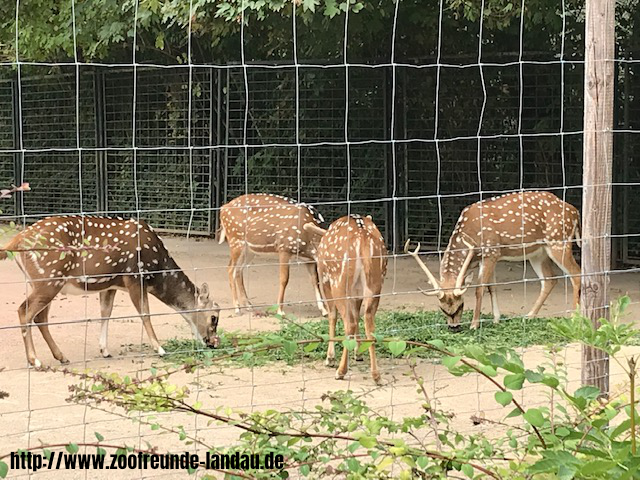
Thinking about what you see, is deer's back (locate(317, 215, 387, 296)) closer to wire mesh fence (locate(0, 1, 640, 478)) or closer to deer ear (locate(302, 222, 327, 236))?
wire mesh fence (locate(0, 1, 640, 478))

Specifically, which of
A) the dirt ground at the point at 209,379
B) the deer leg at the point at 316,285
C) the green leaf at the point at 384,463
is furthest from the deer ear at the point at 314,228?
the green leaf at the point at 384,463

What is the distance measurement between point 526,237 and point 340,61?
591 centimetres

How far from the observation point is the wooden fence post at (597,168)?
4.73m

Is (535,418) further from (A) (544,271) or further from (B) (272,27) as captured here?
(B) (272,27)

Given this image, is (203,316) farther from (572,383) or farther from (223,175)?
(223,175)

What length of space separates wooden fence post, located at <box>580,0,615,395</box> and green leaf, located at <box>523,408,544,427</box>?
2.53 metres

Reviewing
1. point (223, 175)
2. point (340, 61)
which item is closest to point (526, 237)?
point (340, 61)

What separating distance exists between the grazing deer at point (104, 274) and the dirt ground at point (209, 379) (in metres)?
0.23

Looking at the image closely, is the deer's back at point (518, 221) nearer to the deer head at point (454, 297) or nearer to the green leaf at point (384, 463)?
the deer head at point (454, 297)

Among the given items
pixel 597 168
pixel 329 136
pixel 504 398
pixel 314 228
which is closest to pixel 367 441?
pixel 504 398

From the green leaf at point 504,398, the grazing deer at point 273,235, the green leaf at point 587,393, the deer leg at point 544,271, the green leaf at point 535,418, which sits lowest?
the deer leg at point 544,271

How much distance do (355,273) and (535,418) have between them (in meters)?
4.73

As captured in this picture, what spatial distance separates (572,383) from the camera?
6.32 m

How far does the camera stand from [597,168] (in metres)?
4.75
